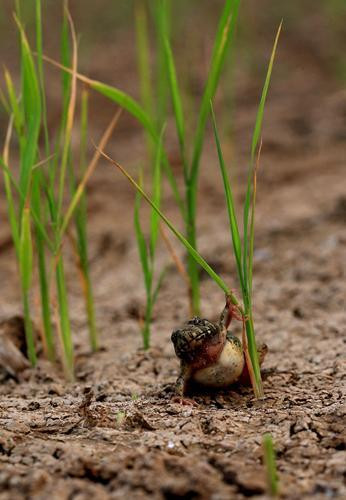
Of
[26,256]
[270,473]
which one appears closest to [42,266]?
[26,256]

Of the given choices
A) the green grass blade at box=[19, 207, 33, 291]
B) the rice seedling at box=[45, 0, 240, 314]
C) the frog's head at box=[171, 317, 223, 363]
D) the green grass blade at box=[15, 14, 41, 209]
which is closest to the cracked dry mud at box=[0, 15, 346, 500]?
the frog's head at box=[171, 317, 223, 363]

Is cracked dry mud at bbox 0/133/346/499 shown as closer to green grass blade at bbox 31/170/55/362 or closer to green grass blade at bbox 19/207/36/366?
green grass blade at bbox 31/170/55/362

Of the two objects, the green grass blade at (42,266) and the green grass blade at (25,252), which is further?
the green grass blade at (42,266)

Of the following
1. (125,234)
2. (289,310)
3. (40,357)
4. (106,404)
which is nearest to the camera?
(106,404)

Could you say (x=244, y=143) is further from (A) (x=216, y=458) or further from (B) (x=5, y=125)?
(A) (x=216, y=458)

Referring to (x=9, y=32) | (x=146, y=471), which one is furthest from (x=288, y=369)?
(x=9, y=32)

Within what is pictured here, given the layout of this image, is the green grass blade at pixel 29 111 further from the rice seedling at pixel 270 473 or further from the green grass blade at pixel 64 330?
the rice seedling at pixel 270 473

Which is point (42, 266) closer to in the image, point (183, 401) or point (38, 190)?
point (38, 190)

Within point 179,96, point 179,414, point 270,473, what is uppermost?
point 179,96

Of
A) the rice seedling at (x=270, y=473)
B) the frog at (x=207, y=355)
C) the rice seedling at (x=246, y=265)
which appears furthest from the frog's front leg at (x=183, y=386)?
the rice seedling at (x=270, y=473)
